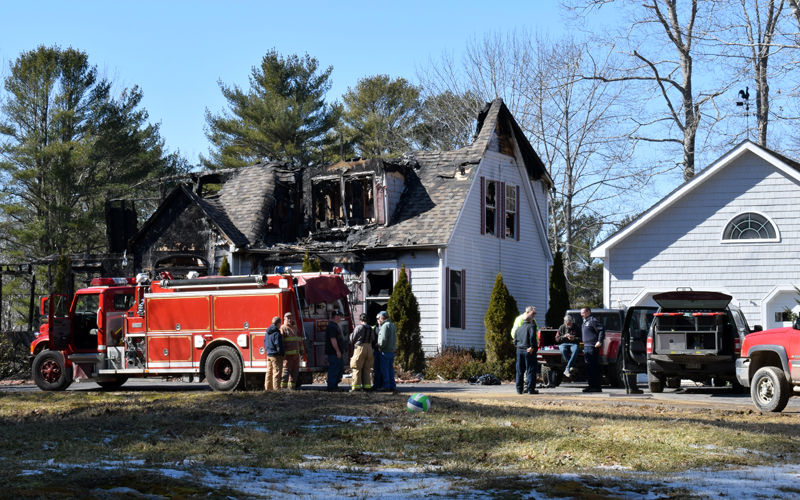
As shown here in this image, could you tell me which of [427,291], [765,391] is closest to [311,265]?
[427,291]

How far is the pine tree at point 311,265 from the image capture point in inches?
1059

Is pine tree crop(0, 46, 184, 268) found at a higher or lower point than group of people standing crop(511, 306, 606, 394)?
higher

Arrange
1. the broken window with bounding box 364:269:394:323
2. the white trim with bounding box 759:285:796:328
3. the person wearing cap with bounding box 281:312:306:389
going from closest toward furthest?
the person wearing cap with bounding box 281:312:306:389
the white trim with bounding box 759:285:796:328
the broken window with bounding box 364:269:394:323

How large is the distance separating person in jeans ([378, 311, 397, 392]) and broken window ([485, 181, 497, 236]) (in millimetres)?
11470

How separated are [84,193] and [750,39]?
3206cm

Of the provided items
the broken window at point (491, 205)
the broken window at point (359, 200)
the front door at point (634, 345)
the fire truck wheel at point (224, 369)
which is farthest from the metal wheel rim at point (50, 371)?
the broken window at point (491, 205)

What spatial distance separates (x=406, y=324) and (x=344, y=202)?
5.93m

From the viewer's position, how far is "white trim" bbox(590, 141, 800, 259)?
2392 cm

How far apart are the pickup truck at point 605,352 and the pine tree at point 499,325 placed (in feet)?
10.9

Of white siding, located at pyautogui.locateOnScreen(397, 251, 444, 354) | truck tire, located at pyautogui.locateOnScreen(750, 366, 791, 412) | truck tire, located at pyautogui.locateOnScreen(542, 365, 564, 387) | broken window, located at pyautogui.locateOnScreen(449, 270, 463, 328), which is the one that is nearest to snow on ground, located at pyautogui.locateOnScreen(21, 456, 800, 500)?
truck tire, located at pyautogui.locateOnScreen(750, 366, 791, 412)

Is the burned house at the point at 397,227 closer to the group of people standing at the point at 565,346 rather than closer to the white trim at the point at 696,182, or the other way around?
the white trim at the point at 696,182

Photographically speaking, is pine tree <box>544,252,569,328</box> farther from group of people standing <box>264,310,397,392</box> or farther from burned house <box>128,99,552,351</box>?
group of people standing <box>264,310,397,392</box>

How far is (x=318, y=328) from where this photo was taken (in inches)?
748

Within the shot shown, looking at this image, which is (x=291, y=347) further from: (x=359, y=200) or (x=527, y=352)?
(x=359, y=200)
